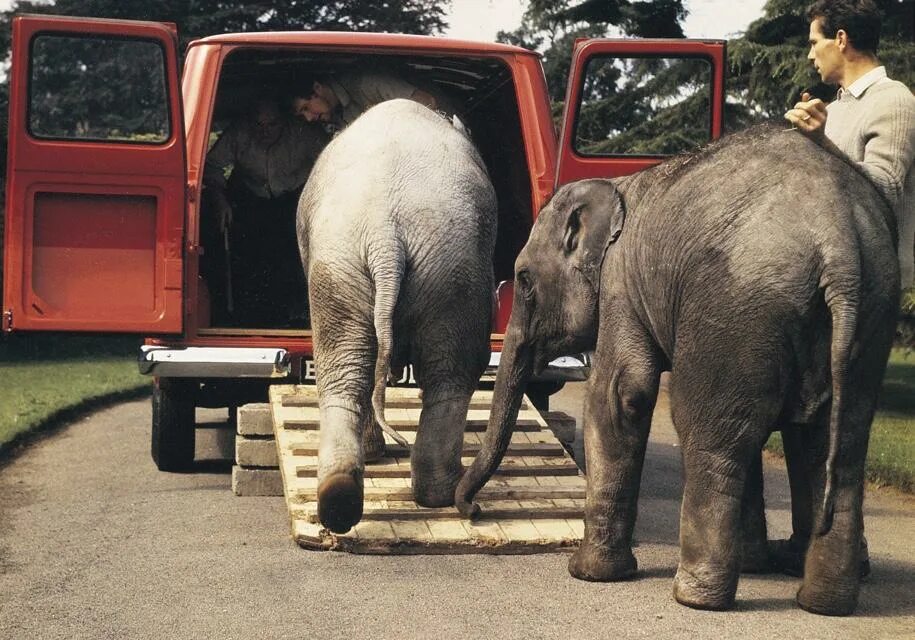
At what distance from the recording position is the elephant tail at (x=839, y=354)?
16.5 feet

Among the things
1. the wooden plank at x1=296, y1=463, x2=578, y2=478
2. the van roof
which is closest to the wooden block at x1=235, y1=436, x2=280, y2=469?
the wooden plank at x1=296, y1=463, x2=578, y2=478

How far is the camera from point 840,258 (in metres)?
5.06

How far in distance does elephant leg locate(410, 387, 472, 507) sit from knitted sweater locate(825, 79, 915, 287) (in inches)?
82.4

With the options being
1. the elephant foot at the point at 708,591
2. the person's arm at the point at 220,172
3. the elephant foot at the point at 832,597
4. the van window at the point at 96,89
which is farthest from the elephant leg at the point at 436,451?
the van window at the point at 96,89

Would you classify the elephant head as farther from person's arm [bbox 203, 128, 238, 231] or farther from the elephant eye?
person's arm [bbox 203, 128, 238, 231]

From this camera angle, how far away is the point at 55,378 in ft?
52.8

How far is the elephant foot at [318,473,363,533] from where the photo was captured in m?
6.15

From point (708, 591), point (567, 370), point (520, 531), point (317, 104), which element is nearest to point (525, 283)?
point (520, 531)

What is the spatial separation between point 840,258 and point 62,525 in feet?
13.5

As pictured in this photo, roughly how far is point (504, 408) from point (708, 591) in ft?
4.48

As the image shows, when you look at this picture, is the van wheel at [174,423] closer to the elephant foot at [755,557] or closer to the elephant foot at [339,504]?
the elephant foot at [339,504]

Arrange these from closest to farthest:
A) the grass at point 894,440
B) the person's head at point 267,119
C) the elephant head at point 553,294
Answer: the elephant head at point 553,294, the grass at point 894,440, the person's head at point 267,119

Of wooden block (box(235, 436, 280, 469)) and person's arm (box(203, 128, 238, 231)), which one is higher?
person's arm (box(203, 128, 238, 231))

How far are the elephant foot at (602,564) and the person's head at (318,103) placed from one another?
14.2 feet
